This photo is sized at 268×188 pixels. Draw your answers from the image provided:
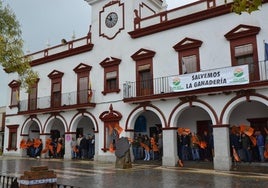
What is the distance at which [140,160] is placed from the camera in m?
19.1

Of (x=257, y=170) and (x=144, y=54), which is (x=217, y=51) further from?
(x=257, y=170)

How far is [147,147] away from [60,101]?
7.69m

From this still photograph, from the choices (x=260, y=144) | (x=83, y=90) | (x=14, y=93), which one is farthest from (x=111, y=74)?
(x=14, y=93)

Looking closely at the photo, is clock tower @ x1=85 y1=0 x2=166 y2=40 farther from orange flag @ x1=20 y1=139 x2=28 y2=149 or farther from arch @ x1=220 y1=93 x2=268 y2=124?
orange flag @ x1=20 y1=139 x2=28 y2=149

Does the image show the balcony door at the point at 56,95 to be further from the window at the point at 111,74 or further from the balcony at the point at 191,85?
the balcony at the point at 191,85

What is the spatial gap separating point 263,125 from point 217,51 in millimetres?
4424

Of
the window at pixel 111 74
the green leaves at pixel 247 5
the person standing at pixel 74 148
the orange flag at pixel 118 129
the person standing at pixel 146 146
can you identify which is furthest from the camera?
the person standing at pixel 74 148

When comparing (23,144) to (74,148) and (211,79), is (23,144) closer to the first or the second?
(74,148)

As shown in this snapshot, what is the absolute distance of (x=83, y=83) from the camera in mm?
21672

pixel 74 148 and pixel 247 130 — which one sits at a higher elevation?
pixel 247 130

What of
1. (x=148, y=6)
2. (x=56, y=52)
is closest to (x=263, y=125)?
(x=148, y=6)

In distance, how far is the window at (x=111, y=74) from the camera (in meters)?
19.8

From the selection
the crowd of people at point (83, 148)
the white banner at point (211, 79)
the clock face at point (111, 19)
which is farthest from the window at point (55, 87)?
the white banner at point (211, 79)

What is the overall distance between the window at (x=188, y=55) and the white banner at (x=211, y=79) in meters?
0.88
